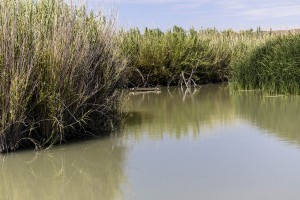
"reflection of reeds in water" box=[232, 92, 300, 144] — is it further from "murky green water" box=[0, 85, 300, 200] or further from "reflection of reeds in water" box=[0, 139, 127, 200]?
"reflection of reeds in water" box=[0, 139, 127, 200]

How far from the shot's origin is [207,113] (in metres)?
10.0

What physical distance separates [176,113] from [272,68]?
4284mm

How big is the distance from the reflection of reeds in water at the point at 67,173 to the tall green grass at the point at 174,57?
9392 mm

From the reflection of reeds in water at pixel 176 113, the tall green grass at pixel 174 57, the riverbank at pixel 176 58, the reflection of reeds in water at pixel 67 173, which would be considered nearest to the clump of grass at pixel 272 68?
the riverbank at pixel 176 58

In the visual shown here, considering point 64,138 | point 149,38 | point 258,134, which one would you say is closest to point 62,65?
point 64,138

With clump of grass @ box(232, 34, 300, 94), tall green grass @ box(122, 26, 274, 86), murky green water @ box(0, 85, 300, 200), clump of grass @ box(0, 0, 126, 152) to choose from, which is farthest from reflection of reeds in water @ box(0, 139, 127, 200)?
tall green grass @ box(122, 26, 274, 86)

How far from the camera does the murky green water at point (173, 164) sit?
15.3 feet

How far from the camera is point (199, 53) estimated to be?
59.4 feet

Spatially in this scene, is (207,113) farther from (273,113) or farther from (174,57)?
(174,57)

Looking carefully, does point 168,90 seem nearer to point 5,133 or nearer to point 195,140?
point 195,140

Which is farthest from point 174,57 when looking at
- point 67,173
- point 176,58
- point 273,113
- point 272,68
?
point 67,173

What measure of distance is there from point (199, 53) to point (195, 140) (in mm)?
11407

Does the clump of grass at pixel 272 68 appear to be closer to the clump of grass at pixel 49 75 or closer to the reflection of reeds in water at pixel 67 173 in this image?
the clump of grass at pixel 49 75

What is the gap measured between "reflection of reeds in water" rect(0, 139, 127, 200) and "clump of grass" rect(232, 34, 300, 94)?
23.4 feet
